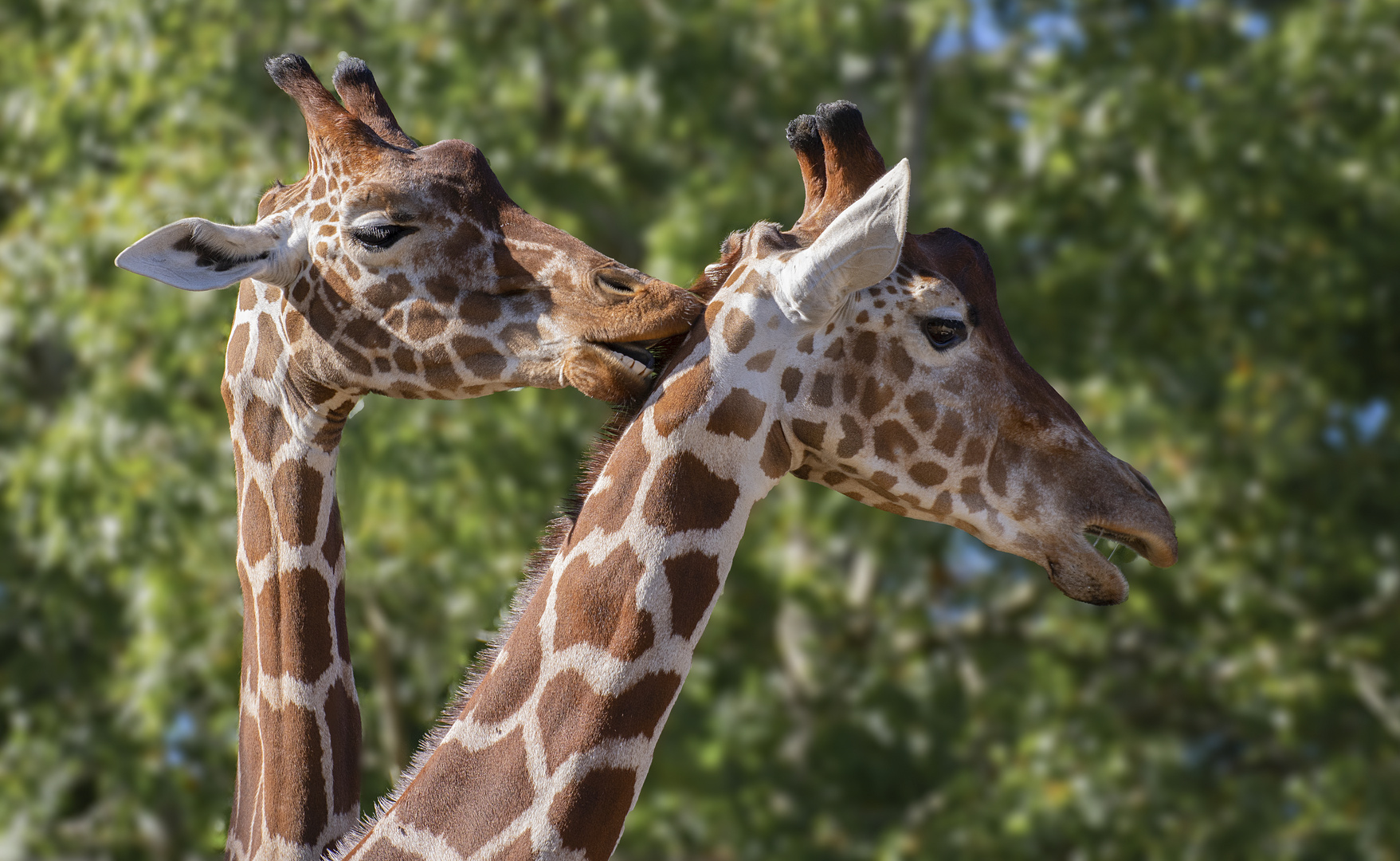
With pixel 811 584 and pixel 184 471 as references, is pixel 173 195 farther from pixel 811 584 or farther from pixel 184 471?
pixel 811 584

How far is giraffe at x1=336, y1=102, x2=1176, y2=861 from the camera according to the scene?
8.53 ft

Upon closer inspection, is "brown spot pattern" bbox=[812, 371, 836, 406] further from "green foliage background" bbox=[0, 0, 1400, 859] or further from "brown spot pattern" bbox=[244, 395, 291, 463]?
"green foliage background" bbox=[0, 0, 1400, 859]

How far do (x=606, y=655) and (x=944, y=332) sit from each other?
2.90 ft

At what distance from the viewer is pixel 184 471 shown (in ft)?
28.5

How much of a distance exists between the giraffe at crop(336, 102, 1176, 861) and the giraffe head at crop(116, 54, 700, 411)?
0.31m

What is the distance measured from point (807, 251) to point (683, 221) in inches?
231

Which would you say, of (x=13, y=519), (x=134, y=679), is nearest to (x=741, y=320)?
(x=134, y=679)

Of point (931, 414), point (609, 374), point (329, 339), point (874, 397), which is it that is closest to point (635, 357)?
point (609, 374)

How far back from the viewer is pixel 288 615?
3334 mm

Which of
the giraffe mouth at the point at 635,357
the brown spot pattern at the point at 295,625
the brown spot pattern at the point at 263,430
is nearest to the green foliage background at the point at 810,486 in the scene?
the brown spot pattern at the point at 263,430

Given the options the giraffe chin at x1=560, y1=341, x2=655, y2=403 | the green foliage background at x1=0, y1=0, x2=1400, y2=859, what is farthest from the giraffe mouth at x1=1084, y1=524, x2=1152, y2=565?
the green foliage background at x1=0, y1=0, x2=1400, y2=859

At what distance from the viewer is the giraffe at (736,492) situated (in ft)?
8.53

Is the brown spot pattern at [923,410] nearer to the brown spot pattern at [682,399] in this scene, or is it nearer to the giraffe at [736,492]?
the giraffe at [736,492]

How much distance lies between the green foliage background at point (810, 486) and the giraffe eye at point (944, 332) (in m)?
5.32
